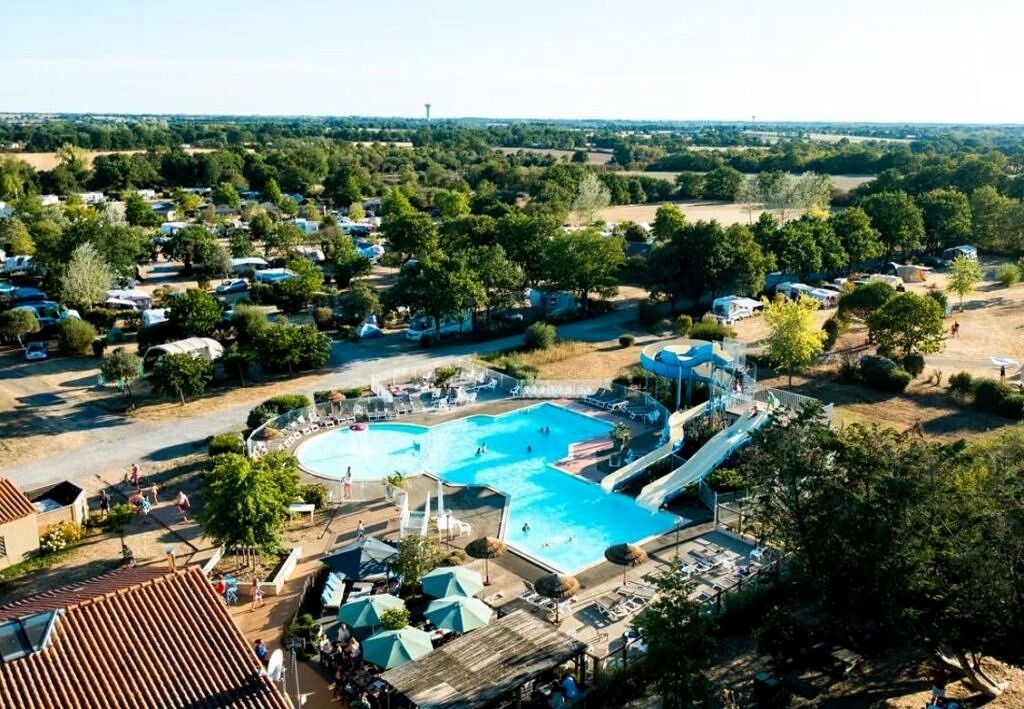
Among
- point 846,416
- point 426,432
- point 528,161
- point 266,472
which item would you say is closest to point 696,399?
point 846,416

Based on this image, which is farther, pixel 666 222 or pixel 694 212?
pixel 694 212

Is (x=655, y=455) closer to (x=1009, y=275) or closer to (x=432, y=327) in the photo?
(x=432, y=327)

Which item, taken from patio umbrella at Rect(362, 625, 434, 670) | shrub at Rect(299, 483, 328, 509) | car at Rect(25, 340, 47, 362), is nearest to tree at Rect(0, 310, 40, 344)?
car at Rect(25, 340, 47, 362)

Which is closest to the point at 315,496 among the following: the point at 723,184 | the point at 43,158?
the point at 723,184

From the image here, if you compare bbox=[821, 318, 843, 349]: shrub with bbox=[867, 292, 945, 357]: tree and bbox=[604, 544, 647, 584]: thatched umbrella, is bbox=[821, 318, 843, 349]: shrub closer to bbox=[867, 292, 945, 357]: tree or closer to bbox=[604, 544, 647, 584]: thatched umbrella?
bbox=[867, 292, 945, 357]: tree

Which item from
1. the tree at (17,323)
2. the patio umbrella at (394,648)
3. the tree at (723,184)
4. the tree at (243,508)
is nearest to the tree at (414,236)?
the tree at (17,323)
